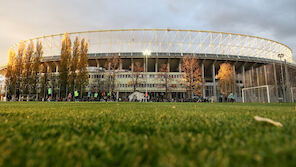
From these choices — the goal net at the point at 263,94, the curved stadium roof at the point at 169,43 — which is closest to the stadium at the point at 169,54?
the curved stadium roof at the point at 169,43

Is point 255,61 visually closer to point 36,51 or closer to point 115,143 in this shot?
point 115,143

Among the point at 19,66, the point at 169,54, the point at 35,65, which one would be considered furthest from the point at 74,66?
the point at 169,54

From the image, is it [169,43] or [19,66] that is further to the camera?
[169,43]

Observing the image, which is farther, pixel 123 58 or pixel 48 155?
pixel 123 58

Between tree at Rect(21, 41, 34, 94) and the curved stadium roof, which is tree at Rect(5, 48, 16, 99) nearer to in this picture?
tree at Rect(21, 41, 34, 94)

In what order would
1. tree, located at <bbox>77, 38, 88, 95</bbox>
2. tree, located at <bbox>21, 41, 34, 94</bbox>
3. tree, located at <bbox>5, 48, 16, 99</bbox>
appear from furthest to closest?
tree, located at <bbox>5, 48, 16, 99</bbox> < tree, located at <bbox>21, 41, 34, 94</bbox> < tree, located at <bbox>77, 38, 88, 95</bbox>

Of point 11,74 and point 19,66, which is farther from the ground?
point 19,66

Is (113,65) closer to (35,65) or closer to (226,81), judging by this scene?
(35,65)

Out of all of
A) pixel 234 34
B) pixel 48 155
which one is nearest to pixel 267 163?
pixel 48 155

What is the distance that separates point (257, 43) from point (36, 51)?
63361 mm

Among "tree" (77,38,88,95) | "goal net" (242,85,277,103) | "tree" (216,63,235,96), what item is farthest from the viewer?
"tree" (216,63,235,96)

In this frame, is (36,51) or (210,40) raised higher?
(210,40)

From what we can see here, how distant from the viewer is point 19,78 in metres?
33.4

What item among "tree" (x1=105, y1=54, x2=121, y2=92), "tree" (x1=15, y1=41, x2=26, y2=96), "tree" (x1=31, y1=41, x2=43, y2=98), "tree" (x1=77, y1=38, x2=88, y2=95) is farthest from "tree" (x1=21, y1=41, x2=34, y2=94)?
"tree" (x1=105, y1=54, x2=121, y2=92)
